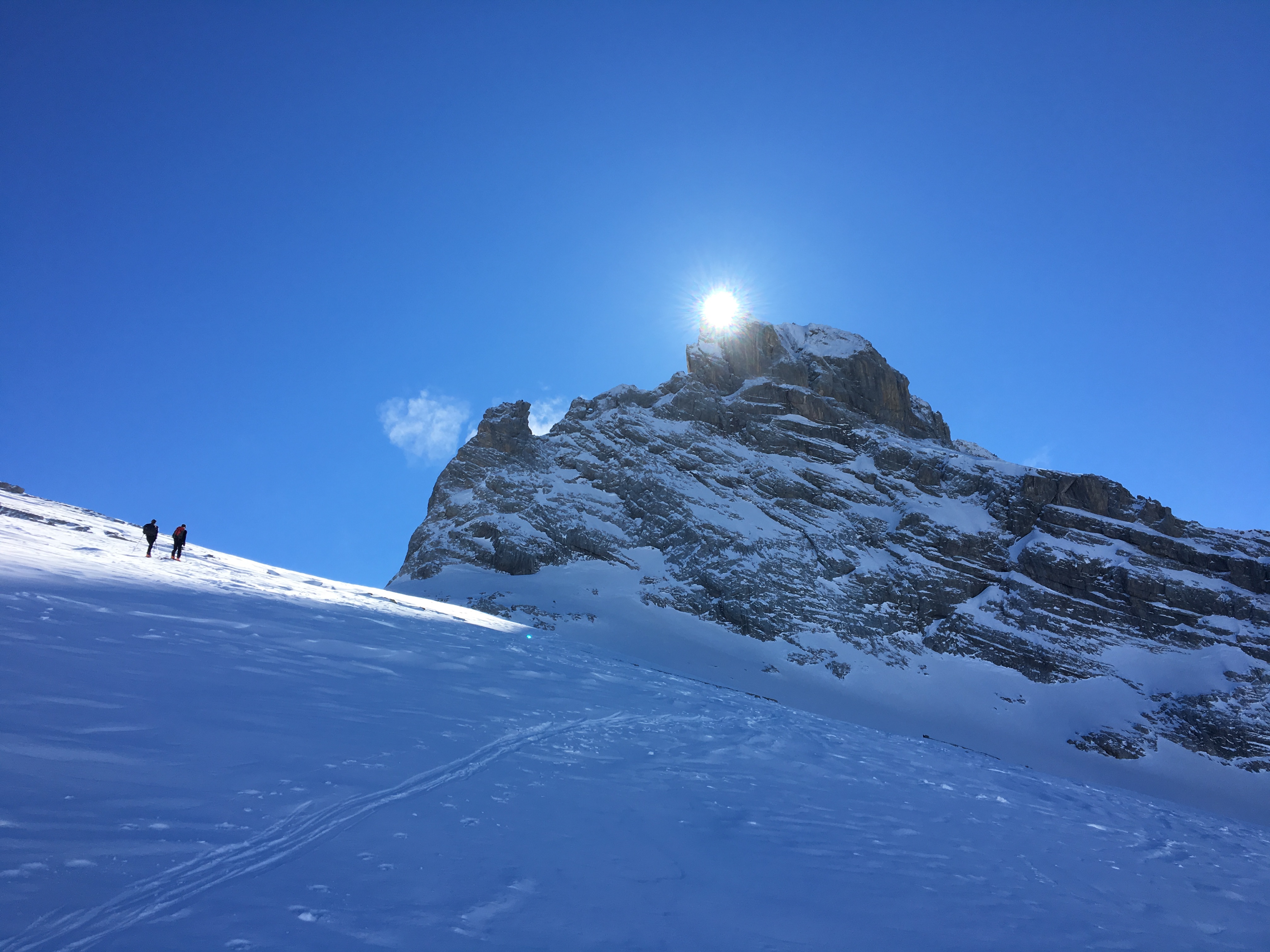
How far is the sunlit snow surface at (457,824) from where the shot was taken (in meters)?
4.84

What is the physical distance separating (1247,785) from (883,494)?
43.3m

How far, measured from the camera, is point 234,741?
7.29m

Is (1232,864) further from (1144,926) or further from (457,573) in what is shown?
(457,573)

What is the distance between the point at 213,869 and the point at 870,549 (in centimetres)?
7799

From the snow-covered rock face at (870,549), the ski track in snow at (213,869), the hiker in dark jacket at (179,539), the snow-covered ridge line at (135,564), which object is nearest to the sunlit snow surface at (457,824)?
the ski track in snow at (213,869)

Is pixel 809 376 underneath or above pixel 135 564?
above

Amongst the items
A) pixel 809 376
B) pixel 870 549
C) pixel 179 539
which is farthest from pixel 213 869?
pixel 809 376

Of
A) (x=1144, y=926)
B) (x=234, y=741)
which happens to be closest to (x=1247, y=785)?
(x=1144, y=926)

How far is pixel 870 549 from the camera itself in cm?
7556

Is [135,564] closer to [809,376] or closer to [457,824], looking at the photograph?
[457,824]

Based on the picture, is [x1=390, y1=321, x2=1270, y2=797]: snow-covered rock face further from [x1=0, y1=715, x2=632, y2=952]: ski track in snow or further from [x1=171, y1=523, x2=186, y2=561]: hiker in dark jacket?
[x1=0, y1=715, x2=632, y2=952]: ski track in snow

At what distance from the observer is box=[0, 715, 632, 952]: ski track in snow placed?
3.99 meters

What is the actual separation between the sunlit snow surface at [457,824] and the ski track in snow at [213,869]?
22 mm

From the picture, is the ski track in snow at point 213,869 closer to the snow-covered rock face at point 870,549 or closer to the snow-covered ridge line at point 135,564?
the snow-covered ridge line at point 135,564
